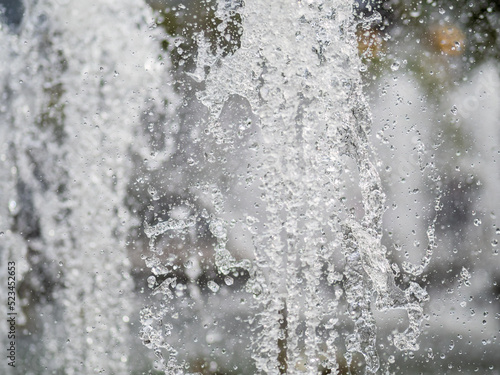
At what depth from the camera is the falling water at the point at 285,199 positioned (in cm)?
136

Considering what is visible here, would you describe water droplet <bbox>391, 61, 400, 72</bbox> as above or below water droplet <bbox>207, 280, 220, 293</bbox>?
above

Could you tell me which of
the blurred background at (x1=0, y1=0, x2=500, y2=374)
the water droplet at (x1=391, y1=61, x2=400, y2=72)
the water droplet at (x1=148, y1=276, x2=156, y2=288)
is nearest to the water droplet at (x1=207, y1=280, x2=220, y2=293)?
the blurred background at (x1=0, y1=0, x2=500, y2=374)

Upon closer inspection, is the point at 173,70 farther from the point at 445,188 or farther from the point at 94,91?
the point at 445,188

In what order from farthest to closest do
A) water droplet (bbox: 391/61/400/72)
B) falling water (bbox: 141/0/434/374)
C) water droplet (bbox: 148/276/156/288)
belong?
1. water droplet (bbox: 391/61/400/72)
2. water droplet (bbox: 148/276/156/288)
3. falling water (bbox: 141/0/434/374)

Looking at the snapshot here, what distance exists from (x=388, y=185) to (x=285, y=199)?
48cm

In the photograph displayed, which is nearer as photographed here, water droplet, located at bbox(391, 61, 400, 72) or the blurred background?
the blurred background

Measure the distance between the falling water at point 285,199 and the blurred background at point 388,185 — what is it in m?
0.02

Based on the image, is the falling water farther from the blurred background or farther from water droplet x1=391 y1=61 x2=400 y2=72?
water droplet x1=391 y1=61 x2=400 y2=72

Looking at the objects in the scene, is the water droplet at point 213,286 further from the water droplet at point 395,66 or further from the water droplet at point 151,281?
the water droplet at point 395,66

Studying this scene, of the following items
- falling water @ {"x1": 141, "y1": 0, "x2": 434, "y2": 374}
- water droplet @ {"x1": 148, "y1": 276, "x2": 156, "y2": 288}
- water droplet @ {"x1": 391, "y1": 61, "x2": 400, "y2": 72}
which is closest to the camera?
falling water @ {"x1": 141, "y1": 0, "x2": 434, "y2": 374}

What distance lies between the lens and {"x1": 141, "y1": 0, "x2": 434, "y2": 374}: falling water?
1358 mm

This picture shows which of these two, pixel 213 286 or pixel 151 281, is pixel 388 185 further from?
pixel 151 281

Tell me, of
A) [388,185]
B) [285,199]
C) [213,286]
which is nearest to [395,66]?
[388,185]

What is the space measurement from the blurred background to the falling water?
0.02 m
